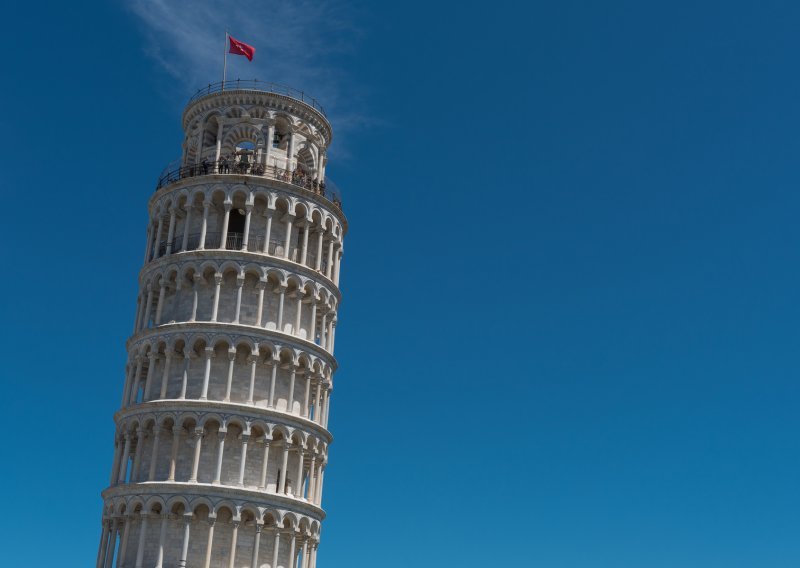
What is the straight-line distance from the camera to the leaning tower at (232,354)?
58.8m

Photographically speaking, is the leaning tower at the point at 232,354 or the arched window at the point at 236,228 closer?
the leaning tower at the point at 232,354

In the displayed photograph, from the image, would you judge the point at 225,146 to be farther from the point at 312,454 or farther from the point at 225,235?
the point at 312,454

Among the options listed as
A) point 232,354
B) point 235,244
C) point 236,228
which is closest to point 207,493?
point 232,354

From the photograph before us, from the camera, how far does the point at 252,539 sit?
59.0 meters

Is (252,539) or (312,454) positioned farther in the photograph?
(312,454)

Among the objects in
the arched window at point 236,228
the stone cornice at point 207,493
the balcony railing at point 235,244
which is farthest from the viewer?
the arched window at point 236,228

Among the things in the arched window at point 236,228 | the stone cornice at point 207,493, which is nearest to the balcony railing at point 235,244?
the arched window at point 236,228

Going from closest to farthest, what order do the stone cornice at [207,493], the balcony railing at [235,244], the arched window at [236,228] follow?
A: the stone cornice at [207,493], the balcony railing at [235,244], the arched window at [236,228]

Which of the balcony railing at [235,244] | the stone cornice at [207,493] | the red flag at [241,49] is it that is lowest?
the stone cornice at [207,493]

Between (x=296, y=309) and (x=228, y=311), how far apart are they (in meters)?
4.37

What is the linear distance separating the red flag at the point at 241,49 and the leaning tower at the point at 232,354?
192 centimetres

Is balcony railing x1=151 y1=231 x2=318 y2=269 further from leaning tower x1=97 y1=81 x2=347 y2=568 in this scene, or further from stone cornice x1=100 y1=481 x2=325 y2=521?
stone cornice x1=100 y1=481 x2=325 y2=521

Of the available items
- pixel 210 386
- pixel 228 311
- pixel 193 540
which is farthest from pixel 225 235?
pixel 193 540

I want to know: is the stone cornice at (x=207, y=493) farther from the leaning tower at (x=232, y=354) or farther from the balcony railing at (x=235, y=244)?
the balcony railing at (x=235, y=244)
